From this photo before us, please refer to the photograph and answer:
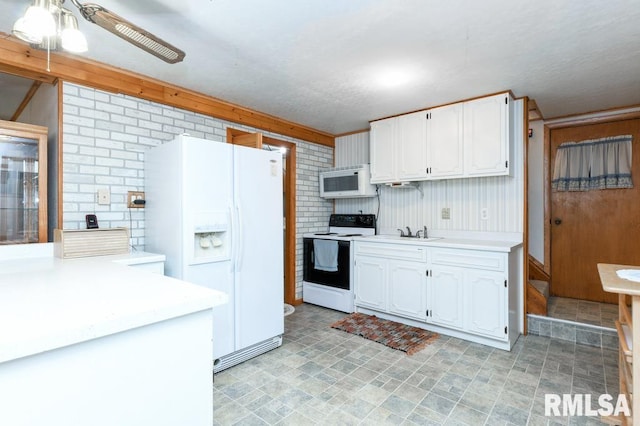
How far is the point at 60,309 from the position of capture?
2.88ft

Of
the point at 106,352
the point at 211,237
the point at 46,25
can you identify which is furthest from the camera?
the point at 211,237

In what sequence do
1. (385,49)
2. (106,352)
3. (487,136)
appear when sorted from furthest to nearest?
1. (487,136)
2. (385,49)
3. (106,352)

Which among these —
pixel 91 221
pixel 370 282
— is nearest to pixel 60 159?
pixel 91 221

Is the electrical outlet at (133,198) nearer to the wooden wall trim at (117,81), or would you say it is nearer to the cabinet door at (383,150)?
the wooden wall trim at (117,81)

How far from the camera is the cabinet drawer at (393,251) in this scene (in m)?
3.27

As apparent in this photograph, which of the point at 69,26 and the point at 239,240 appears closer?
the point at 69,26

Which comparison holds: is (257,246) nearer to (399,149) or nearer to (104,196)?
(104,196)

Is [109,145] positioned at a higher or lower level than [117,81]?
lower

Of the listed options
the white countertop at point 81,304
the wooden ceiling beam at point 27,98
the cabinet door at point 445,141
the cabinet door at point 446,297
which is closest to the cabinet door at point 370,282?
the cabinet door at point 446,297

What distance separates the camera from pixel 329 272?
399 centimetres

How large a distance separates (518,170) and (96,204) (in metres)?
3.76

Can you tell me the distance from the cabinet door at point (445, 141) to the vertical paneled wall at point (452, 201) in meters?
0.37

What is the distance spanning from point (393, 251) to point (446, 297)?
2.27 ft

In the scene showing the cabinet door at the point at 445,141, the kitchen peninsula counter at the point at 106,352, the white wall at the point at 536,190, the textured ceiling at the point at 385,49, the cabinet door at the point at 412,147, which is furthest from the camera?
the white wall at the point at 536,190
